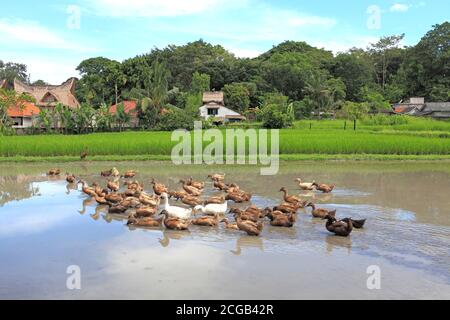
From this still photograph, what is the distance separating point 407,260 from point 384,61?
69892mm

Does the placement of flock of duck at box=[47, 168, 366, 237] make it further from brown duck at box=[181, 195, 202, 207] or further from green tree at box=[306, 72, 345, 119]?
green tree at box=[306, 72, 345, 119]

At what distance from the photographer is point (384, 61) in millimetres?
74125

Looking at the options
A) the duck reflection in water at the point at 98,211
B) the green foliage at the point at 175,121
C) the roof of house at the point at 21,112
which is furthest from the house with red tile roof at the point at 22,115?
the duck reflection in water at the point at 98,211

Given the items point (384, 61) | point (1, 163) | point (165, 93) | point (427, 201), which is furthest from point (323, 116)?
point (427, 201)

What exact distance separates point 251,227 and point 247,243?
0.52 meters

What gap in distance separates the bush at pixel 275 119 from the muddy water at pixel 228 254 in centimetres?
2527

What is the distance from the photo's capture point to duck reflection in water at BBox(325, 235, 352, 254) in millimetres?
9773

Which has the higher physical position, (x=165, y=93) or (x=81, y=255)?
(x=165, y=93)

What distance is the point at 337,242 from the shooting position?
1019 centimetres

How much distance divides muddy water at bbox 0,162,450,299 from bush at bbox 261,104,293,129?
25.3 meters

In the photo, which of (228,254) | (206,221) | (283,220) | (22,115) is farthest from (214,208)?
(22,115)

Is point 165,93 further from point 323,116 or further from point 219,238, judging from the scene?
point 219,238

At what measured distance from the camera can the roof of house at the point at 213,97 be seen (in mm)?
54800
